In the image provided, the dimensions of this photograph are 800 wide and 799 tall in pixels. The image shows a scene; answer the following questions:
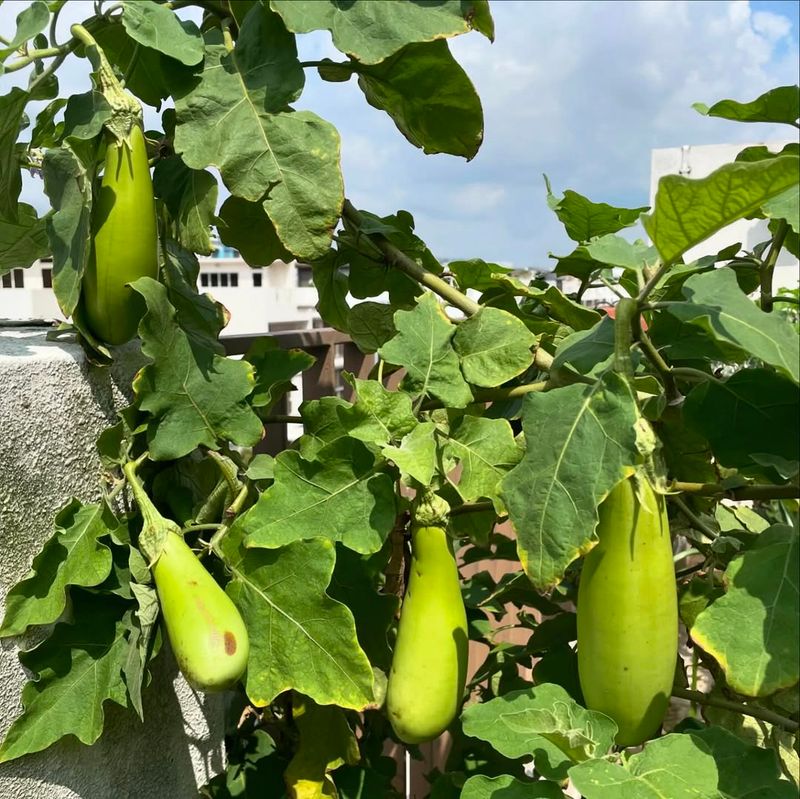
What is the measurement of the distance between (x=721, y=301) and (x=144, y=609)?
25.5 inches

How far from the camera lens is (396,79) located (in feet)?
3.28

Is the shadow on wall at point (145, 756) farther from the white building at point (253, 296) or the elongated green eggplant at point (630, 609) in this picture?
the white building at point (253, 296)

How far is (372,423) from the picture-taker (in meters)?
0.88

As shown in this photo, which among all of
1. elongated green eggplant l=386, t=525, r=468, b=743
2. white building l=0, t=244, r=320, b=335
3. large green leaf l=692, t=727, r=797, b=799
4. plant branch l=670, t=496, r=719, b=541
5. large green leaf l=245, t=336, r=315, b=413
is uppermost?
large green leaf l=245, t=336, r=315, b=413

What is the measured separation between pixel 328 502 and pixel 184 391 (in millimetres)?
216

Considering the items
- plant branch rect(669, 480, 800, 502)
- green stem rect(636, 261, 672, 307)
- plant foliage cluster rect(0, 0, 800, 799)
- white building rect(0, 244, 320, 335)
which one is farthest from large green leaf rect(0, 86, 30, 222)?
white building rect(0, 244, 320, 335)

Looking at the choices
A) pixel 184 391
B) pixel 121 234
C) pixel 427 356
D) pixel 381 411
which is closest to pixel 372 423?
pixel 381 411

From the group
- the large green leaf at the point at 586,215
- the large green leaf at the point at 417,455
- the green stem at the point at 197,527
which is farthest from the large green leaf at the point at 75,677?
the large green leaf at the point at 586,215

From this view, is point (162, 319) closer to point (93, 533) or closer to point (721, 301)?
point (93, 533)

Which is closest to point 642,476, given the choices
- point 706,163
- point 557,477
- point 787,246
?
point 557,477

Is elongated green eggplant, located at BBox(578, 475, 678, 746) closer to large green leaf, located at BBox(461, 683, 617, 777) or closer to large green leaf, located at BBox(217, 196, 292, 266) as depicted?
large green leaf, located at BBox(461, 683, 617, 777)

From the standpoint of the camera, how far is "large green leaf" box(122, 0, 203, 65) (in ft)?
2.70

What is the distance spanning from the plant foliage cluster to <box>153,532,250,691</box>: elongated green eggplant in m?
0.06

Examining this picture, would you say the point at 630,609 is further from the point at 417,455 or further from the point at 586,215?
the point at 586,215
